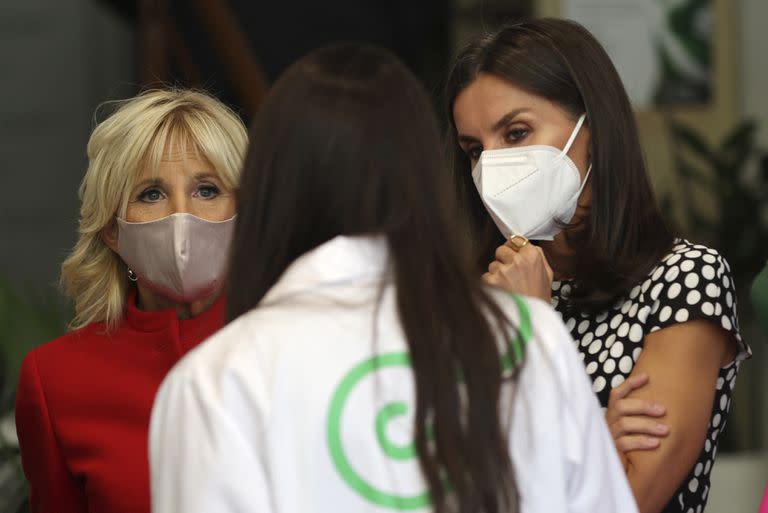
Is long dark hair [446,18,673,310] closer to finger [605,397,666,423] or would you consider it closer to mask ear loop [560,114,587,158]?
mask ear loop [560,114,587,158]

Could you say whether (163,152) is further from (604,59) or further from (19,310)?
(19,310)

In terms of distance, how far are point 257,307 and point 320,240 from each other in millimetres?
105

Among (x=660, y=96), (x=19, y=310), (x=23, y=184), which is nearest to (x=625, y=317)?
(x=19, y=310)

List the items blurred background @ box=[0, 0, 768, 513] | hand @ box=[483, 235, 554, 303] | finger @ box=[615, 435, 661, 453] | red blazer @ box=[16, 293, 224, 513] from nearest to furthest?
finger @ box=[615, 435, 661, 453] → hand @ box=[483, 235, 554, 303] → red blazer @ box=[16, 293, 224, 513] → blurred background @ box=[0, 0, 768, 513]

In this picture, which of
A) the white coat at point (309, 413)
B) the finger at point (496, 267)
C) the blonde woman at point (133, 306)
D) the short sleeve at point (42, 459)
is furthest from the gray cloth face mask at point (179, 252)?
the white coat at point (309, 413)

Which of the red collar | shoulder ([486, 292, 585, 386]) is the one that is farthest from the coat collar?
the red collar

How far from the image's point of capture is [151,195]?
6.88 feet

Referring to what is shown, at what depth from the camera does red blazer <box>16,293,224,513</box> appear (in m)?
1.99

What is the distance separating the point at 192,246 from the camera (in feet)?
6.57

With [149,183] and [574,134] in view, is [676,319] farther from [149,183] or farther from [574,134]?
[149,183]

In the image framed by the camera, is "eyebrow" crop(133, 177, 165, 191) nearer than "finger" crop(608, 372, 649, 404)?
No

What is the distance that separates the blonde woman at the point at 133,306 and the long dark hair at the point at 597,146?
0.52m

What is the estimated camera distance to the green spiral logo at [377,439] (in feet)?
4.32

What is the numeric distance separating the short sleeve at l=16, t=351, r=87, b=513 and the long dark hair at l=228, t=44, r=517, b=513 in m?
0.79
